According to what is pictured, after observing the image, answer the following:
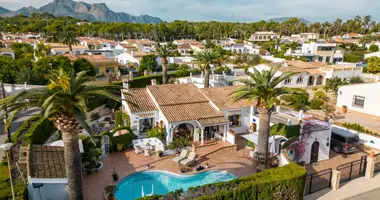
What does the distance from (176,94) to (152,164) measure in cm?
942

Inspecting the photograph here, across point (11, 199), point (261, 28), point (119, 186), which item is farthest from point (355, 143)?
point (261, 28)

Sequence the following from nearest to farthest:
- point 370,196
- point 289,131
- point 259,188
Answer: point 259,188 → point 370,196 → point 289,131

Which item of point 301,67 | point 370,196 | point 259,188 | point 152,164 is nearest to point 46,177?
point 152,164

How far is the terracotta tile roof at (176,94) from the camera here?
91.6ft

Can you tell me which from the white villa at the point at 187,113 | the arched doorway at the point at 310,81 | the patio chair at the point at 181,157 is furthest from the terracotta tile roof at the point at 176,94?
the arched doorway at the point at 310,81

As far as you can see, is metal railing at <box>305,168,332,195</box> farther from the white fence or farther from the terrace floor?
the white fence

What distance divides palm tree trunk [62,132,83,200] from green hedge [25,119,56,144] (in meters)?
8.13

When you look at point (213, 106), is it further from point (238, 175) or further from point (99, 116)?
point (99, 116)

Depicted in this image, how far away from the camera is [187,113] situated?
2644cm

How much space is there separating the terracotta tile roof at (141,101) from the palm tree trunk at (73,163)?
12373 mm

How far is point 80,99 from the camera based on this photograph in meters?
12.4

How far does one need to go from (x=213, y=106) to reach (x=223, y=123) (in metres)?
2.66

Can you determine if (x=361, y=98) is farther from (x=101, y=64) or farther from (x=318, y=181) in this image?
(x=101, y=64)

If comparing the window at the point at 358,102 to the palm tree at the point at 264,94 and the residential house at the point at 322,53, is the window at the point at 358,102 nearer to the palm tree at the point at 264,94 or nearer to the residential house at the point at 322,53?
the palm tree at the point at 264,94
